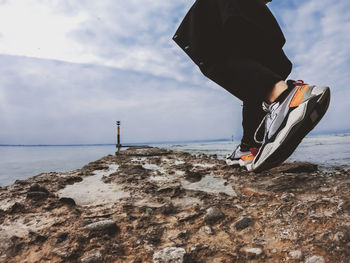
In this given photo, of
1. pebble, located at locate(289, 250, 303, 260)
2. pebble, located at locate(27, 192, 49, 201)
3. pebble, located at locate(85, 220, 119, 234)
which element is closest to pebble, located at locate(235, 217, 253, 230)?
pebble, located at locate(289, 250, 303, 260)

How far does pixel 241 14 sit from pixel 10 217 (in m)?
2.01

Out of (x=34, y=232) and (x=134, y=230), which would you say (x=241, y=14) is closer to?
(x=134, y=230)

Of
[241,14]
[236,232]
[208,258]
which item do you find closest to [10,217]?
[208,258]

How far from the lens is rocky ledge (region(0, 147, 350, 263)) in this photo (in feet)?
2.82

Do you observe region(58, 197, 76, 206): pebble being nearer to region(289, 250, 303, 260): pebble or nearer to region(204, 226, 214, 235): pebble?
region(204, 226, 214, 235): pebble

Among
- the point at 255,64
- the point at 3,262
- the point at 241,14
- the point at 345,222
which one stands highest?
the point at 241,14

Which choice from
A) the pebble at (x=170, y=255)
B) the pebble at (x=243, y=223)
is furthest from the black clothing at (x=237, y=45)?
the pebble at (x=170, y=255)

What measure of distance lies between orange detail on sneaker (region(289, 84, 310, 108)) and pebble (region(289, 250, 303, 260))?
82cm

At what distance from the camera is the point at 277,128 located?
4.47 feet

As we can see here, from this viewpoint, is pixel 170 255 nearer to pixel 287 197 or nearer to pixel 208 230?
pixel 208 230

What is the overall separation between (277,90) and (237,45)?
44 cm

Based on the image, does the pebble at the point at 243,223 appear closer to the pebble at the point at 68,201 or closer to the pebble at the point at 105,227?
the pebble at the point at 105,227

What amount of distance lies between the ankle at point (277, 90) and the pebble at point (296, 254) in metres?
0.96

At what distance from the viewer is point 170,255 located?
0.85 metres
